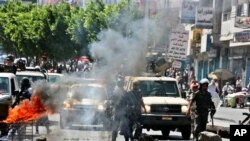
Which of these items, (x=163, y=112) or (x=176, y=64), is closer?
(x=163, y=112)

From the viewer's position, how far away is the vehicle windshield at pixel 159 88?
21234mm

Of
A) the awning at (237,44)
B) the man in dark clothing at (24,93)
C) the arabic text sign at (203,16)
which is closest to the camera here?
the man in dark clothing at (24,93)

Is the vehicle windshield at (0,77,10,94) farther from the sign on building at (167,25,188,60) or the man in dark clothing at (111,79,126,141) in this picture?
the sign on building at (167,25,188,60)

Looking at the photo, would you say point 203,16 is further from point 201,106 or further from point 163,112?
point 201,106

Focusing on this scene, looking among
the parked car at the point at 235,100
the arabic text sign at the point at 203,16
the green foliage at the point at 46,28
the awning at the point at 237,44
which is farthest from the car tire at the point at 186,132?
the awning at the point at 237,44

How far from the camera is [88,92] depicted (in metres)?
21.6

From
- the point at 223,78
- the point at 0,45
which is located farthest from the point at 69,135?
the point at 0,45

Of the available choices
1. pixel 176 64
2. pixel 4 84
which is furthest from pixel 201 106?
pixel 176 64

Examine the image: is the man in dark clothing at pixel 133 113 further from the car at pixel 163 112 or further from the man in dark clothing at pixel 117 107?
the car at pixel 163 112

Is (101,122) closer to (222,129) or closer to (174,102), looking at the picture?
(174,102)

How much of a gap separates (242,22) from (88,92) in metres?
17.1

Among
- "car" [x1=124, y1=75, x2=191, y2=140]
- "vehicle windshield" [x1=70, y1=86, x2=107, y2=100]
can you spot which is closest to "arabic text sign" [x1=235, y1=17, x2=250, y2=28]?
"car" [x1=124, y1=75, x2=191, y2=140]

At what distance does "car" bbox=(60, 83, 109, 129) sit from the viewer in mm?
20797

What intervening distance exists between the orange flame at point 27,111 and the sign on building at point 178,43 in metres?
9.13
